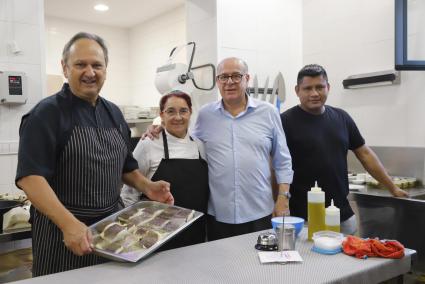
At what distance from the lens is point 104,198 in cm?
145

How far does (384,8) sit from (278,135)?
157 cm

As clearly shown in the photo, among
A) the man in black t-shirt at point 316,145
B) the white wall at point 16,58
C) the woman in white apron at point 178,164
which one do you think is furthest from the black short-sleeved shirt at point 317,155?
the white wall at point 16,58

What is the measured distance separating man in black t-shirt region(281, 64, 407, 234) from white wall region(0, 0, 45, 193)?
78.3 inches

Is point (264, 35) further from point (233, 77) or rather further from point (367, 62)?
point (233, 77)

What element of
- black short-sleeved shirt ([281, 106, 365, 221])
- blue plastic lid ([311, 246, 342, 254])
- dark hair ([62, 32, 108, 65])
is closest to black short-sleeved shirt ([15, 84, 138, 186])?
dark hair ([62, 32, 108, 65])

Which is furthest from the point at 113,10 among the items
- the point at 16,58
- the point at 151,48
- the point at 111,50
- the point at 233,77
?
the point at 233,77

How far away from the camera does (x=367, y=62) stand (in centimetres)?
296

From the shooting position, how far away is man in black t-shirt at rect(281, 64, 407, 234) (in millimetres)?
2012

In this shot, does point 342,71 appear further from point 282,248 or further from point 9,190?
point 9,190

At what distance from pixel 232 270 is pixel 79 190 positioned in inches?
24.3

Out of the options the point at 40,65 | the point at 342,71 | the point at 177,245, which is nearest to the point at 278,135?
the point at 177,245

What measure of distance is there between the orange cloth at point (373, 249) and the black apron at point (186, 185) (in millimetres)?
727

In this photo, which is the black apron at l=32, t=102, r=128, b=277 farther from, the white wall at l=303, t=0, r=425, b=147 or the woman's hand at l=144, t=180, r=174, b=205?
the white wall at l=303, t=0, r=425, b=147

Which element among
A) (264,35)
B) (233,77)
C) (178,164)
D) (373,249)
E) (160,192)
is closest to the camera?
(373,249)
